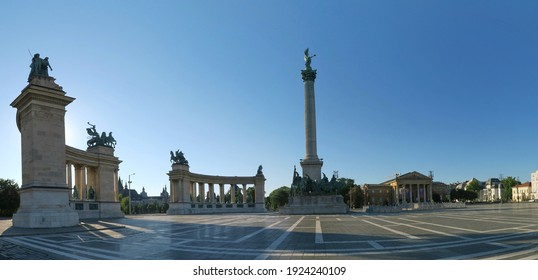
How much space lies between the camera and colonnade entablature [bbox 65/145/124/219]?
167 ft

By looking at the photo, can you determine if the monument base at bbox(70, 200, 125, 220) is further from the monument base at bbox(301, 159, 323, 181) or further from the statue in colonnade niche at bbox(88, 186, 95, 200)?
the monument base at bbox(301, 159, 323, 181)

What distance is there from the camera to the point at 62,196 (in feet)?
101

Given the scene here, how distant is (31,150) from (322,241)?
83.6 ft

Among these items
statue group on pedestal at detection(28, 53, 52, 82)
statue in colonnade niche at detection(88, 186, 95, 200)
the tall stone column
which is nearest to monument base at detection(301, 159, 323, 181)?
the tall stone column

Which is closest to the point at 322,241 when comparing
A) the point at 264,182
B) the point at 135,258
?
the point at 135,258

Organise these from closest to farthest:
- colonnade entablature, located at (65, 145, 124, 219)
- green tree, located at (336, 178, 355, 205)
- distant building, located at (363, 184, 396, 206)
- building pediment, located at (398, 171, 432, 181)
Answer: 1. colonnade entablature, located at (65, 145, 124, 219)
2. green tree, located at (336, 178, 355, 205)
3. building pediment, located at (398, 171, 432, 181)
4. distant building, located at (363, 184, 396, 206)

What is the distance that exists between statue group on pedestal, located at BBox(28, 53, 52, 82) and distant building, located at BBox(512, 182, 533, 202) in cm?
19644

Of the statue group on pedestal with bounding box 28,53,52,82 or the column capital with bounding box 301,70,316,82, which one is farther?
the column capital with bounding box 301,70,316,82

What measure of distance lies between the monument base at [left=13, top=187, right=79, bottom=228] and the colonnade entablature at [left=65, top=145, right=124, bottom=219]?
65.5 feet

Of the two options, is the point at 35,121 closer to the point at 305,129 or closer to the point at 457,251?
the point at 457,251

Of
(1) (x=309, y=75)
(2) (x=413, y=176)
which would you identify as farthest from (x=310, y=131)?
(2) (x=413, y=176)

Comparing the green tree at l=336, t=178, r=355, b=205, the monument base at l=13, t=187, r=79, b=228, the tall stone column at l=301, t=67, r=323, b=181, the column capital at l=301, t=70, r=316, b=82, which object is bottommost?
the green tree at l=336, t=178, r=355, b=205

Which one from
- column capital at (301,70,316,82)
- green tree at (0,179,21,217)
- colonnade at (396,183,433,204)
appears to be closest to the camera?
column capital at (301,70,316,82)

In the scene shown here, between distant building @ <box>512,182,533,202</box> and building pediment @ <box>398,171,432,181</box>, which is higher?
building pediment @ <box>398,171,432,181</box>
